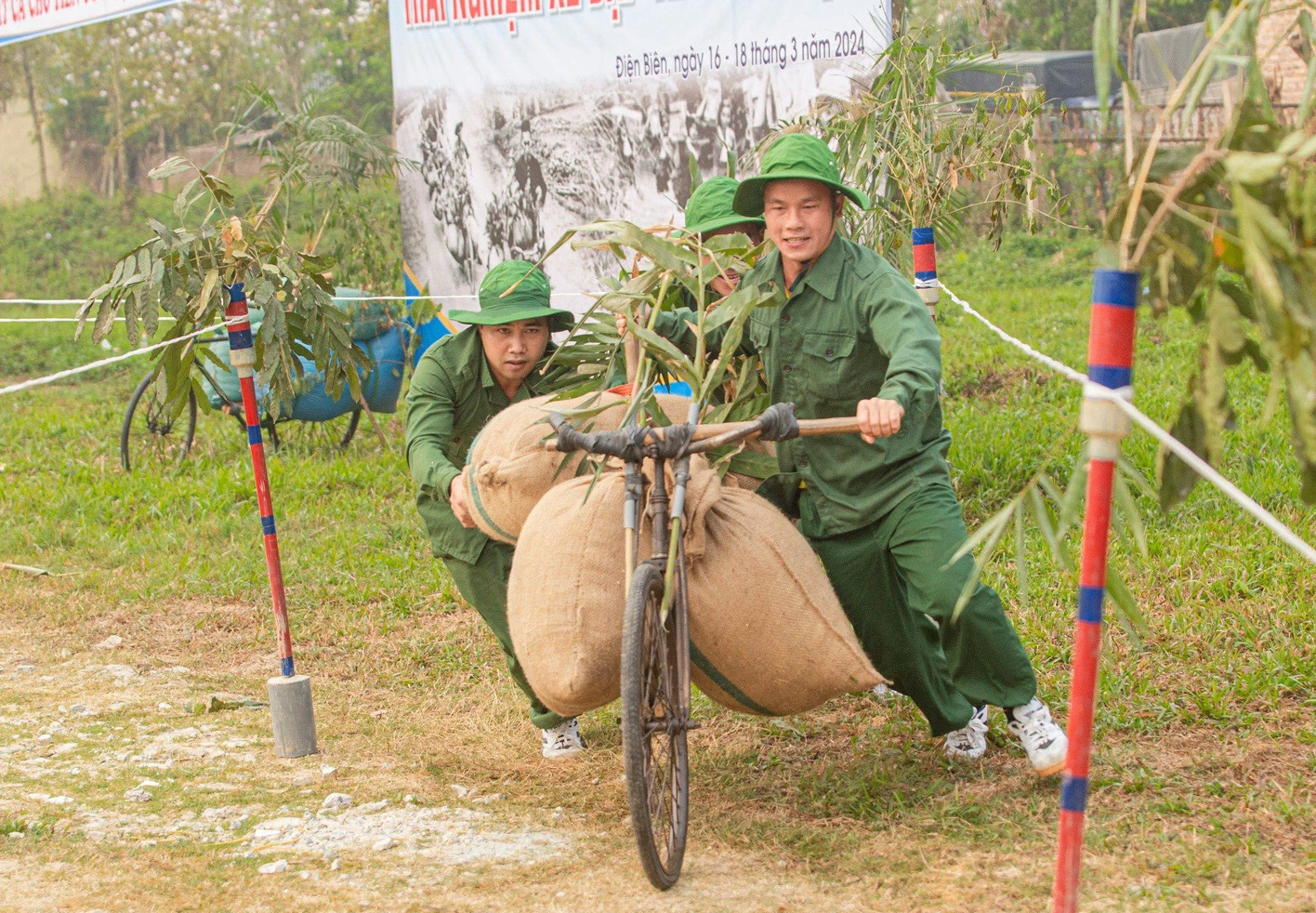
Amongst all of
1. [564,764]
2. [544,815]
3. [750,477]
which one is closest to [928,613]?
[750,477]

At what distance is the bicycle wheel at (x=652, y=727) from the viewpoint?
3322 mm

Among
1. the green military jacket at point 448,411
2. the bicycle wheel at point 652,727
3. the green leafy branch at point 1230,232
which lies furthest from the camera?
the green military jacket at point 448,411

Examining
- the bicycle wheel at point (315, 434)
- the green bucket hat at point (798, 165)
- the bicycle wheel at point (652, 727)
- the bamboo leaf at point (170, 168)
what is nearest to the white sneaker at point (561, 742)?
the bicycle wheel at point (652, 727)

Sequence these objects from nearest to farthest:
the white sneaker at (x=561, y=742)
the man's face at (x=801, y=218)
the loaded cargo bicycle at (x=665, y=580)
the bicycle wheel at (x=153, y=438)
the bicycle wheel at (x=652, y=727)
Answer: the bicycle wheel at (x=652, y=727)
the loaded cargo bicycle at (x=665, y=580)
the man's face at (x=801, y=218)
the white sneaker at (x=561, y=742)
the bicycle wheel at (x=153, y=438)

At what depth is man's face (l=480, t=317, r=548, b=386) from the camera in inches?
181

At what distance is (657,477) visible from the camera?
3.59 metres

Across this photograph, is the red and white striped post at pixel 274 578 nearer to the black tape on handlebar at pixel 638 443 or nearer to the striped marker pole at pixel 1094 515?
the black tape on handlebar at pixel 638 443

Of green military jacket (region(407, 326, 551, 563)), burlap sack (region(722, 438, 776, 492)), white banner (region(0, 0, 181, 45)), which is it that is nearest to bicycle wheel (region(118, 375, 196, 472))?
white banner (region(0, 0, 181, 45))

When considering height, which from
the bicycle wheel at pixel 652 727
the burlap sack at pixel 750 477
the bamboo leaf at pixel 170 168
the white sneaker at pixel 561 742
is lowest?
the white sneaker at pixel 561 742

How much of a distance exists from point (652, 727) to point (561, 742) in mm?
1291

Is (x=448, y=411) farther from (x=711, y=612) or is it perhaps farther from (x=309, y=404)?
(x=309, y=404)

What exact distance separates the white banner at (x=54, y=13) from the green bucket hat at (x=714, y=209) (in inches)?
179

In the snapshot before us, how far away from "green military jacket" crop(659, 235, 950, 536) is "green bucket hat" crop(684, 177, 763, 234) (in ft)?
2.35

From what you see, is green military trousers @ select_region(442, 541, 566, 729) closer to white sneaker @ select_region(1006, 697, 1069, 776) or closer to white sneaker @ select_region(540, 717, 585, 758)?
white sneaker @ select_region(540, 717, 585, 758)
